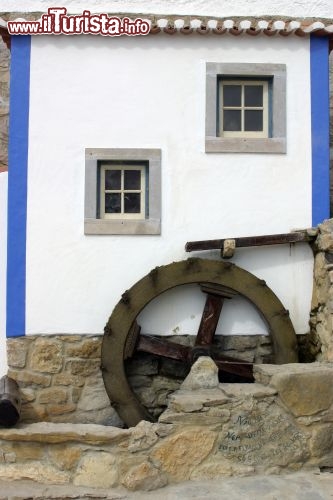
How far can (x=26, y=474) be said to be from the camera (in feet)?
11.5

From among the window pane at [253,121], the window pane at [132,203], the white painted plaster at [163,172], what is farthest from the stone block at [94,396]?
the window pane at [253,121]

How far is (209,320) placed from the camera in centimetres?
436

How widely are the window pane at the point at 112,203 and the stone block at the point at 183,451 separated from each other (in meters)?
1.96

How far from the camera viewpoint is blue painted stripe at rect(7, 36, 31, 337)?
174 inches

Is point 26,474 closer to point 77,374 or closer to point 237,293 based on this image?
point 77,374

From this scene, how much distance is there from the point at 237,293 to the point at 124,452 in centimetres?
158

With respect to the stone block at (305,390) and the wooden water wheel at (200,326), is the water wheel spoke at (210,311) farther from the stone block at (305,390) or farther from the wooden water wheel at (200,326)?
the stone block at (305,390)

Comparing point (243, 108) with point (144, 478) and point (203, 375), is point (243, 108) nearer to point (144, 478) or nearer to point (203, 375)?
point (203, 375)

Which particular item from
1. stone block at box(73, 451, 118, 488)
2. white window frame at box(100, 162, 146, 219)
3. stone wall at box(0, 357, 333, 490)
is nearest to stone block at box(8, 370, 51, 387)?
stone wall at box(0, 357, 333, 490)

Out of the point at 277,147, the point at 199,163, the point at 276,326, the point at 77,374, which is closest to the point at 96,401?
the point at 77,374

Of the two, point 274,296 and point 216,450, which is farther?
point 274,296

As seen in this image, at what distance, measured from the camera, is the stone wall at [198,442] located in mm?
3453

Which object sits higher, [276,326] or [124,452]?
[276,326]

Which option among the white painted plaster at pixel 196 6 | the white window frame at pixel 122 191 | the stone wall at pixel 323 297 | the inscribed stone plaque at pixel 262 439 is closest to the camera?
the inscribed stone plaque at pixel 262 439
